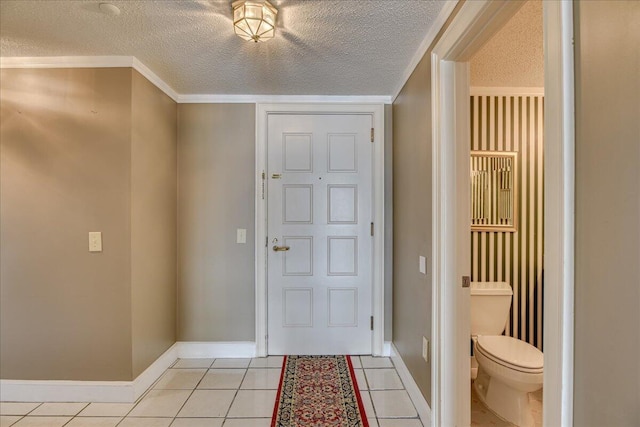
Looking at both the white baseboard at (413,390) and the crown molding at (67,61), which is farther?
the crown molding at (67,61)

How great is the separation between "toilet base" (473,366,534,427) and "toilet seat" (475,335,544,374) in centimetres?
18

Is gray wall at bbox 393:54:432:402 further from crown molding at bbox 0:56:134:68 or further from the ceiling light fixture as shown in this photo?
crown molding at bbox 0:56:134:68

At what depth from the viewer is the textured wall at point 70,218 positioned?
207 centimetres

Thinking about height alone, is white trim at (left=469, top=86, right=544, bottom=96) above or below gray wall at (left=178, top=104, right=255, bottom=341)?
above

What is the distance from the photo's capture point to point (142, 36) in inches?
71.9

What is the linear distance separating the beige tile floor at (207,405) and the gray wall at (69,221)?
22cm

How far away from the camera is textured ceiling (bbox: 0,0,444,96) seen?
1.57 m

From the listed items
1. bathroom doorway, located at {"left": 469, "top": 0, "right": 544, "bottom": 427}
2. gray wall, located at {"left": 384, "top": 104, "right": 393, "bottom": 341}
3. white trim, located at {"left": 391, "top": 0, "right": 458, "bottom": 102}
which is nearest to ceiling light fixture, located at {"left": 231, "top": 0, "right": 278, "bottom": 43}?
white trim, located at {"left": 391, "top": 0, "right": 458, "bottom": 102}

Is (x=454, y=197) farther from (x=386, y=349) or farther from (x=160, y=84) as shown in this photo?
(x=160, y=84)

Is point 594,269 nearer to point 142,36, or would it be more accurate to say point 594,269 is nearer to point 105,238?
point 142,36

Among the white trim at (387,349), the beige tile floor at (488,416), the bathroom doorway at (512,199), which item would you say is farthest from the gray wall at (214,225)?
the bathroom doorway at (512,199)

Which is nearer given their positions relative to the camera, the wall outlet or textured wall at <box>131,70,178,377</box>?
the wall outlet

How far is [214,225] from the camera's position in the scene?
273cm

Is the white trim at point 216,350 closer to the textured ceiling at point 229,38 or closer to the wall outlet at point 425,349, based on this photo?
the wall outlet at point 425,349
